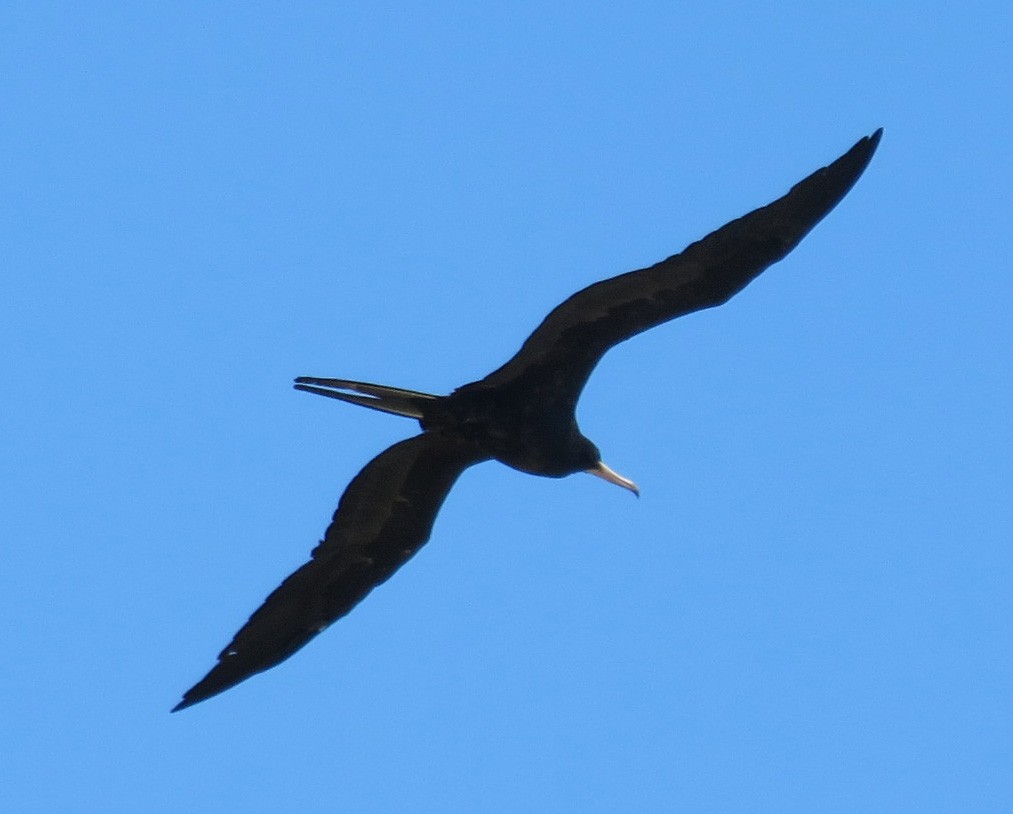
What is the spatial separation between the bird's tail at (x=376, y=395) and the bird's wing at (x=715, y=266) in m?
0.87

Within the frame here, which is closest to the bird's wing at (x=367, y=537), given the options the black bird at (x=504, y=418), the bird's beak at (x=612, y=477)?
the black bird at (x=504, y=418)

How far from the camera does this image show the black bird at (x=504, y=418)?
11.8 meters

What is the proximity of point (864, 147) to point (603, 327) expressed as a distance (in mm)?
1879

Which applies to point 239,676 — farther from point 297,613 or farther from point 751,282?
point 751,282

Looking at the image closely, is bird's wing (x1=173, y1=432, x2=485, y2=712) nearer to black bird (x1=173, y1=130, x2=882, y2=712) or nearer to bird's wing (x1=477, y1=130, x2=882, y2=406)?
black bird (x1=173, y1=130, x2=882, y2=712)

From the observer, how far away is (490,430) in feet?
40.5

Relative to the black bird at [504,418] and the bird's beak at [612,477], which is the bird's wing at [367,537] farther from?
the bird's beak at [612,477]

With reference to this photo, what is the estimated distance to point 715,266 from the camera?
464 inches

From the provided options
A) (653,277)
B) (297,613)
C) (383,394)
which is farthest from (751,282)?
(297,613)

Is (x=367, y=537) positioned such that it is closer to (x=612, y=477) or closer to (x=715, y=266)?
(x=612, y=477)

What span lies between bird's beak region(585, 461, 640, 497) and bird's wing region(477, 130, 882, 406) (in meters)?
1.37

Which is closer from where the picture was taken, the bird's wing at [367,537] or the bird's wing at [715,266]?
the bird's wing at [715,266]

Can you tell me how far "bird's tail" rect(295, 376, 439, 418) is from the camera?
11.8 metres

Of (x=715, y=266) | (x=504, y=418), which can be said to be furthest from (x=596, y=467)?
(x=715, y=266)
